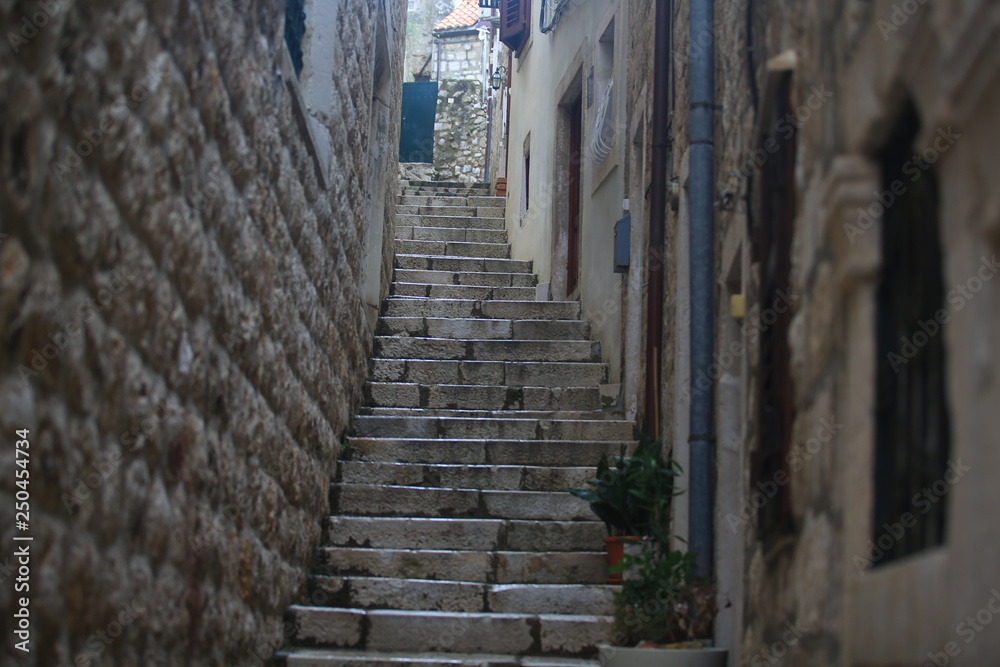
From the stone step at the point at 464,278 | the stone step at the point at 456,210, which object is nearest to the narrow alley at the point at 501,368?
the stone step at the point at 464,278

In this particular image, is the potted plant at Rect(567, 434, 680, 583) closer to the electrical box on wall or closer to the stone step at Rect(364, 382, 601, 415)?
the electrical box on wall

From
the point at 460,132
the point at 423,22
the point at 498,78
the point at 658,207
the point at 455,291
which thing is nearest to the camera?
the point at 658,207

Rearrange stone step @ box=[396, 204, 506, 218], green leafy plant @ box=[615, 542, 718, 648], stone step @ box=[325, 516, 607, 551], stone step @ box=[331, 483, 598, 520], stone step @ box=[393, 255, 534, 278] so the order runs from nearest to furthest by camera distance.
A: green leafy plant @ box=[615, 542, 718, 648], stone step @ box=[325, 516, 607, 551], stone step @ box=[331, 483, 598, 520], stone step @ box=[393, 255, 534, 278], stone step @ box=[396, 204, 506, 218]

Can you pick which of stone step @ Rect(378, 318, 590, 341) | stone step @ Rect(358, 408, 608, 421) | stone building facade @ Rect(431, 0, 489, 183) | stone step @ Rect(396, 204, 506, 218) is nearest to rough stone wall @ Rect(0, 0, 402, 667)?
stone step @ Rect(358, 408, 608, 421)

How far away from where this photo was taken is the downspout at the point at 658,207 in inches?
207

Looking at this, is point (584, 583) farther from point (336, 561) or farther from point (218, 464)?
point (218, 464)

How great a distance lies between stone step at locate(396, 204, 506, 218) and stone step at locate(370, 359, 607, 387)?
→ 4659mm

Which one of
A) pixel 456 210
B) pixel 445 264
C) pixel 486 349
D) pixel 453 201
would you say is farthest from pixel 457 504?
pixel 453 201

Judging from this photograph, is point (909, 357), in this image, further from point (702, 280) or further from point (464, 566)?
point (464, 566)

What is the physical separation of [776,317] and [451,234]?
8.26m

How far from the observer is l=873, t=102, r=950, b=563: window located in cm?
169

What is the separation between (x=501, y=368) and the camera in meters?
6.93

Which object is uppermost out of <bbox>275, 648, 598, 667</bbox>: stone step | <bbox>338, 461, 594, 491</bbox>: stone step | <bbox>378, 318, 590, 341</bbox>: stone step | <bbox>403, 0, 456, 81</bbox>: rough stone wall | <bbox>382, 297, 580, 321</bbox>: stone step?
<bbox>403, 0, 456, 81</bbox>: rough stone wall

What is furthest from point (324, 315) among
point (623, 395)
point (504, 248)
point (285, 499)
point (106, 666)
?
point (504, 248)
